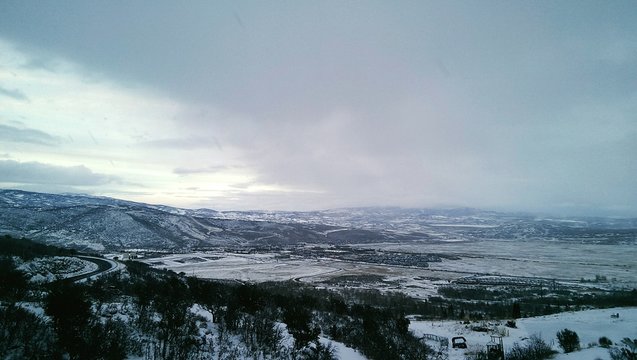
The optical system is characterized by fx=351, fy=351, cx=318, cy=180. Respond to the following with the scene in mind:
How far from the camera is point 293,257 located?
12694cm

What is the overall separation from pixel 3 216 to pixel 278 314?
135531mm

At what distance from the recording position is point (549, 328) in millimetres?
34188

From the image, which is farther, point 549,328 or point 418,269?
point 418,269

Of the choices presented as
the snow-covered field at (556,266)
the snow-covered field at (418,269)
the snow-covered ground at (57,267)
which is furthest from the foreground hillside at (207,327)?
the snow-covered field at (556,266)

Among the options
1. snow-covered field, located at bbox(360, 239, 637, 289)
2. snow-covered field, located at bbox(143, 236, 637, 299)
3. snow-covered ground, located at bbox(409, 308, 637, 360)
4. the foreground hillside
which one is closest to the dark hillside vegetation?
the foreground hillside

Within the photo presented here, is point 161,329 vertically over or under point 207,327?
over

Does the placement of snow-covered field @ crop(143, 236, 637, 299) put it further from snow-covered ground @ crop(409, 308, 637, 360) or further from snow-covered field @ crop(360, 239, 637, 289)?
snow-covered ground @ crop(409, 308, 637, 360)

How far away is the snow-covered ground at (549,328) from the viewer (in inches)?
1142

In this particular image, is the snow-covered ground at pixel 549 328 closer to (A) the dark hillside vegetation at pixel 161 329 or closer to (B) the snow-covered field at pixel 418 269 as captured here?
(A) the dark hillside vegetation at pixel 161 329

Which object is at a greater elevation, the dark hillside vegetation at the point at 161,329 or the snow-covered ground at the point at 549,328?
the dark hillside vegetation at the point at 161,329

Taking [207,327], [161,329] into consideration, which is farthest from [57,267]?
[161,329]

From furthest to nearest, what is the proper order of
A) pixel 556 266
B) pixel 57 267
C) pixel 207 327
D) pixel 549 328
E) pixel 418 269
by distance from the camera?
pixel 556 266 < pixel 418 269 < pixel 57 267 < pixel 549 328 < pixel 207 327

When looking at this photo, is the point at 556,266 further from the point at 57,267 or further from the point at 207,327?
the point at 57,267

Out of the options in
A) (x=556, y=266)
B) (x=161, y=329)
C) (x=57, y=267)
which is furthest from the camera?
(x=556, y=266)
